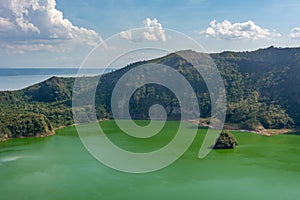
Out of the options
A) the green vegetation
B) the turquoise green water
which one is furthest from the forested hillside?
the green vegetation

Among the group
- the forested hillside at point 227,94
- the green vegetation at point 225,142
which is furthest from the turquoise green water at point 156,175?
the forested hillside at point 227,94

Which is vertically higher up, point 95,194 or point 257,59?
point 257,59

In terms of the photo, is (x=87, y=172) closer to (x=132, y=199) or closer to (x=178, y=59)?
(x=132, y=199)

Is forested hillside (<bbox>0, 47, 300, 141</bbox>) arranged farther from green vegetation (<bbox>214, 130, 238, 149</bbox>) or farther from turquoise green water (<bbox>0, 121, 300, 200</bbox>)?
green vegetation (<bbox>214, 130, 238, 149</bbox>)

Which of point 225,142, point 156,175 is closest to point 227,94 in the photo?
point 225,142

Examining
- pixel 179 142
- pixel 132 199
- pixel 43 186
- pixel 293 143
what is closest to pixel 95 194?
pixel 132 199
